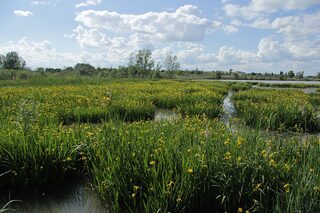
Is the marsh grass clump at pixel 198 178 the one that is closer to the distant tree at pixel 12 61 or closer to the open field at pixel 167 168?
the open field at pixel 167 168

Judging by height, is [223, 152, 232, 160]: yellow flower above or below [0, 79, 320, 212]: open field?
above

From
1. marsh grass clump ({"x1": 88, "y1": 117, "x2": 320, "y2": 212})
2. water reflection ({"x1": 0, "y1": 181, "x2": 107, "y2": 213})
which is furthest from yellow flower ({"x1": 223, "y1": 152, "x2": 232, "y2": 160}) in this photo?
water reflection ({"x1": 0, "y1": 181, "x2": 107, "y2": 213})

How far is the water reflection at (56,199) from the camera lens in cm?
459

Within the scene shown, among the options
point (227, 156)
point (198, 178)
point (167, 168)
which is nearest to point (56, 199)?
point (167, 168)

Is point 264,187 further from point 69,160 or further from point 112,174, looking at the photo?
point 69,160

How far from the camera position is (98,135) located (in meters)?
5.78

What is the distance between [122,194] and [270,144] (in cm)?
254

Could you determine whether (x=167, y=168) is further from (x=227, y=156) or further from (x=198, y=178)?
(x=227, y=156)

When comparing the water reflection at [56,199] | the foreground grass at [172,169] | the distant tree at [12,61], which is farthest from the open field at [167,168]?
the distant tree at [12,61]

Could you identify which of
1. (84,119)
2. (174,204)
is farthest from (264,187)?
(84,119)

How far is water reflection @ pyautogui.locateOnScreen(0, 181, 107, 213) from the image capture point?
459 centimetres

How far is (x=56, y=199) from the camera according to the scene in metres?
4.91

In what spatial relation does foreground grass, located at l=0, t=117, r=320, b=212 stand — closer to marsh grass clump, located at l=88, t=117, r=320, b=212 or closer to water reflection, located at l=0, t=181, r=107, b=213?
marsh grass clump, located at l=88, t=117, r=320, b=212

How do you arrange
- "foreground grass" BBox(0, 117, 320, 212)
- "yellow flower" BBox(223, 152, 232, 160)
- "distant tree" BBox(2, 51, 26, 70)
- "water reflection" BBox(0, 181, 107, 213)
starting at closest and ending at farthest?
"foreground grass" BBox(0, 117, 320, 212), "yellow flower" BBox(223, 152, 232, 160), "water reflection" BBox(0, 181, 107, 213), "distant tree" BBox(2, 51, 26, 70)
